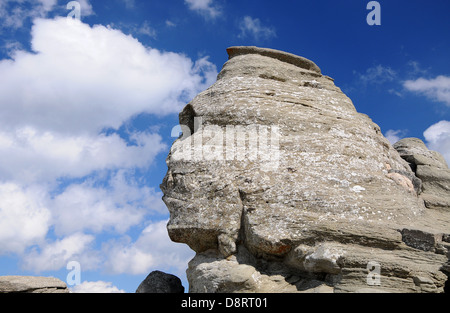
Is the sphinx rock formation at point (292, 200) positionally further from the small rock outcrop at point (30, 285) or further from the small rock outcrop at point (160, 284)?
the small rock outcrop at point (30, 285)

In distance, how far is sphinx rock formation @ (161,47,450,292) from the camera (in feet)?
35.9

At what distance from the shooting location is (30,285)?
14.4 metres

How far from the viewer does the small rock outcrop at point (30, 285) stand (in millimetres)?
14133

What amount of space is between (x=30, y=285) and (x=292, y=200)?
9304 mm

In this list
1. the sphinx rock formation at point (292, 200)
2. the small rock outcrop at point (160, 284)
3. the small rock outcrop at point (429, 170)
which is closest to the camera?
the sphinx rock formation at point (292, 200)

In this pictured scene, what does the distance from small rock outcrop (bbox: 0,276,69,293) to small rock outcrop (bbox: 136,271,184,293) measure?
3166 millimetres

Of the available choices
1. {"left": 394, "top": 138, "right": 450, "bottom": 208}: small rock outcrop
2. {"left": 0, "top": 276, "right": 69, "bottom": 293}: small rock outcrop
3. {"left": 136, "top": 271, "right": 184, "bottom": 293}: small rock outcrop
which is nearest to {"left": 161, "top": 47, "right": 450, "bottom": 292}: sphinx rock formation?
{"left": 394, "top": 138, "right": 450, "bottom": 208}: small rock outcrop

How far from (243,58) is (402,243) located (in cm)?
952

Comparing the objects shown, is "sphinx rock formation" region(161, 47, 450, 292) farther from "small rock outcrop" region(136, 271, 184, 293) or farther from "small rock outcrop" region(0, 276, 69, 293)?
"small rock outcrop" region(0, 276, 69, 293)

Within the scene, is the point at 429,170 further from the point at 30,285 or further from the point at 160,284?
the point at 30,285

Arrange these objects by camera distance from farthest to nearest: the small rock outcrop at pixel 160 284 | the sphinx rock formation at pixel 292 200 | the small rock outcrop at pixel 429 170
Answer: the small rock outcrop at pixel 429 170 → the small rock outcrop at pixel 160 284 → the sphinx rock formation at pixel 292 200

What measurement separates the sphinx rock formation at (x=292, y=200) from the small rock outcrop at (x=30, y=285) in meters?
5.32

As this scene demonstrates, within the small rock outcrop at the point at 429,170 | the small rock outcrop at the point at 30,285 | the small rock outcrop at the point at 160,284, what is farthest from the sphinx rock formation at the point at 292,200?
the small rock outcrop at the point at 30,285
